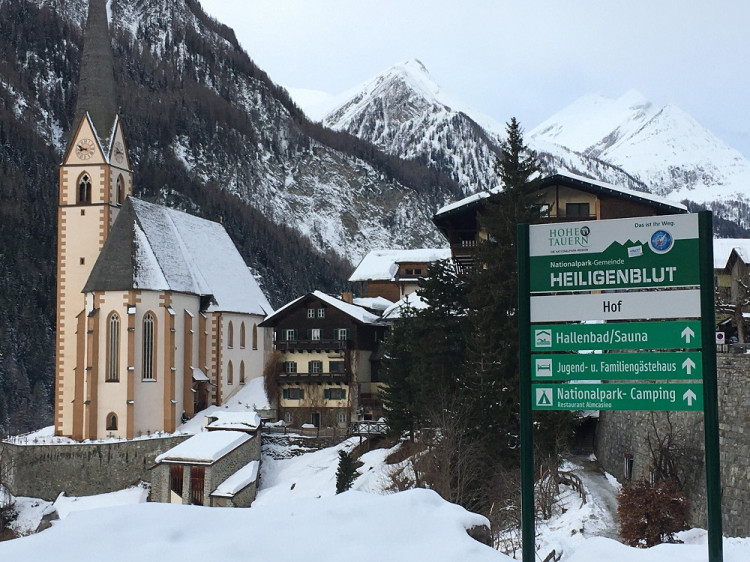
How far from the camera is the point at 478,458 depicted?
2992cm

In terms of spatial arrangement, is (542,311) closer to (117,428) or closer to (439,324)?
(439,324)

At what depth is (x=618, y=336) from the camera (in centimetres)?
1183

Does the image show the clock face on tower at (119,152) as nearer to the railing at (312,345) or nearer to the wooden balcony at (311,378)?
the railing at (312,345)

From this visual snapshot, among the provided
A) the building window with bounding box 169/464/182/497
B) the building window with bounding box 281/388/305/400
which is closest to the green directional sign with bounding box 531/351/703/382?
the building window with bounding box 169/464/182/497

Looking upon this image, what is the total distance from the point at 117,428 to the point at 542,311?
48.3 m

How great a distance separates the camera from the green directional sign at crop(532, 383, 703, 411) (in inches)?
446

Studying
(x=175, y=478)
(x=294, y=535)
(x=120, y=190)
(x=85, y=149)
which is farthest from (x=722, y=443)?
(x=85, y=149)

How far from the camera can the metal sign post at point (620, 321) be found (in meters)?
11.4

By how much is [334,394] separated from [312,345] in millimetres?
3598

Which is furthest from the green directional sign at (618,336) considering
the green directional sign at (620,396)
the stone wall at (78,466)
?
the stone wall at (78,466)

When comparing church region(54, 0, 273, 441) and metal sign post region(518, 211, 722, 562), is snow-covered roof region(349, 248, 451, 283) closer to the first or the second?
church region(54, 0, 273, 441)

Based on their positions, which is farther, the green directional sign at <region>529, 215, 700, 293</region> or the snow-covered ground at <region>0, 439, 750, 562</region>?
the green directional sign at <region>529, 215, 700, 293</region>

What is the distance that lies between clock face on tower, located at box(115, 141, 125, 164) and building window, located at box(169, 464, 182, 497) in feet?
83.1

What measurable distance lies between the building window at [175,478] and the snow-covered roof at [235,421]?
5430mm
